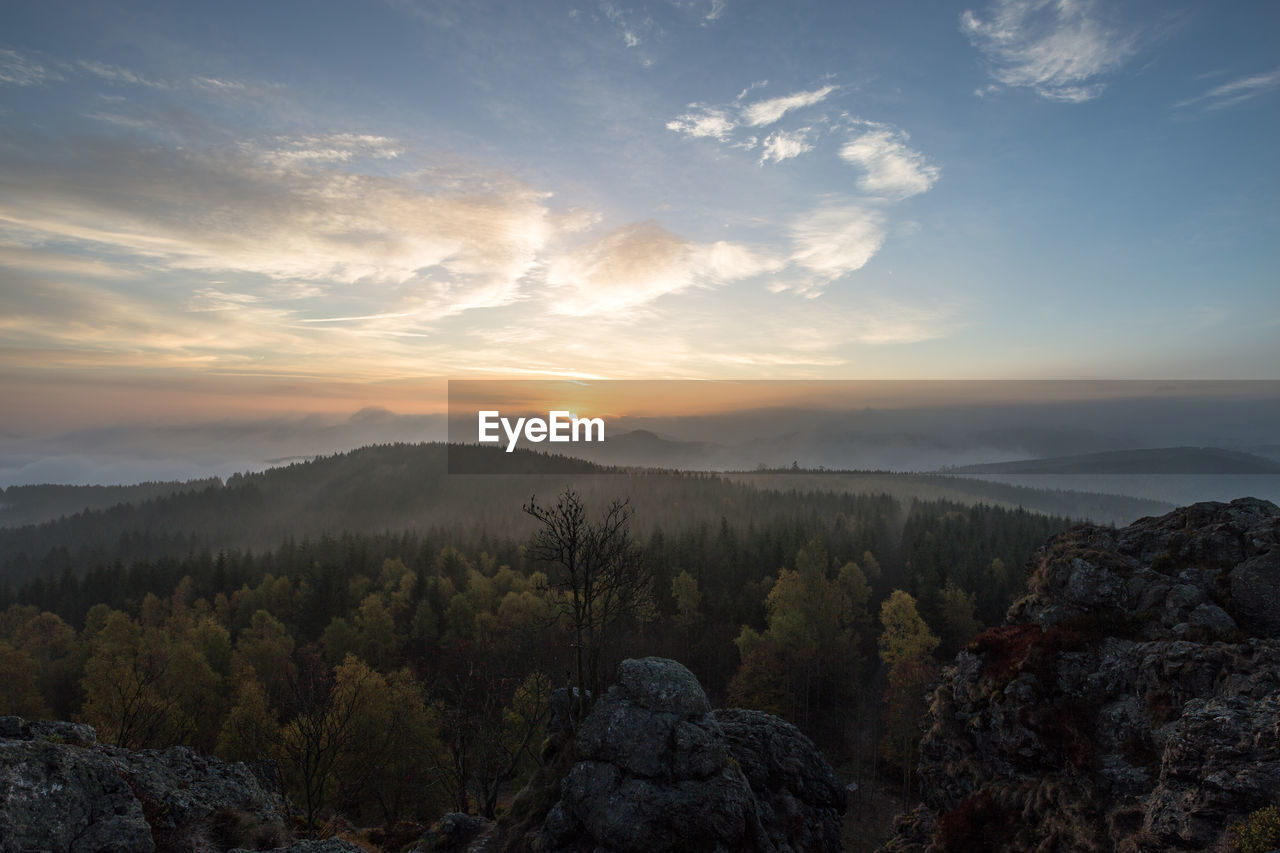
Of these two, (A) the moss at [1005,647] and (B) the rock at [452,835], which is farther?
(B) the rock at [452,835]

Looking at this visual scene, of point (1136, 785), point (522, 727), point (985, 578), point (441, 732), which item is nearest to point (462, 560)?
point (441, 732)

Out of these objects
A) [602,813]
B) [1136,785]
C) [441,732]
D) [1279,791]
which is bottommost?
[441,732]

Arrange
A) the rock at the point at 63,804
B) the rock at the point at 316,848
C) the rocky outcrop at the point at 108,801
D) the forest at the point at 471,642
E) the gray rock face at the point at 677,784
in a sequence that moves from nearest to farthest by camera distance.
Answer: the rock at the point at 63,804 < the rocky outcrop at the point at 108,801 < the rock at the point at 316,848 < the gray rock face at the point at 677,784 < the forest at the point at 471,642

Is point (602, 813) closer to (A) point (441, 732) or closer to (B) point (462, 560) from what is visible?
(A) point (441, 732)

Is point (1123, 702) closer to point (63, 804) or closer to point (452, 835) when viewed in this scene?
point (452, 835)

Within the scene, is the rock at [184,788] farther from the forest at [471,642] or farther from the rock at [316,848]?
the forest at [471,642]

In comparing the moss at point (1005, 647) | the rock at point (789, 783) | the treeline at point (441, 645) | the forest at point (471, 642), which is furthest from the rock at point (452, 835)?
the moss at point (1005, 647)

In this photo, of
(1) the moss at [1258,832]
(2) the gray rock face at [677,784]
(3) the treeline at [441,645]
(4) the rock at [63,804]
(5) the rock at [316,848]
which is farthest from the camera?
(3) the treeline at [441,645]

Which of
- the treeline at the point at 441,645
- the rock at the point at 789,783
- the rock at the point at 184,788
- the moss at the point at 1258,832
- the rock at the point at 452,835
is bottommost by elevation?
the treeline at the point at 441,645

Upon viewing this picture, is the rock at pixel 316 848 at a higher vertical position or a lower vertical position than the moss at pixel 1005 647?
lower
